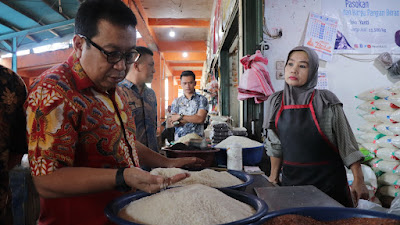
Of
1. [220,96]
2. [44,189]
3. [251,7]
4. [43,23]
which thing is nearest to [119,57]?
[44,189]

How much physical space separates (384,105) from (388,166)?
0.60m

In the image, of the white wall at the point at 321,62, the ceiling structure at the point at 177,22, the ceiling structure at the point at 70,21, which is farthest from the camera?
the ceiling structure at the point at 177,22

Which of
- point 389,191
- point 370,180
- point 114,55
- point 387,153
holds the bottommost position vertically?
point 389,191

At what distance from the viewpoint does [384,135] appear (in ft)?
9.36

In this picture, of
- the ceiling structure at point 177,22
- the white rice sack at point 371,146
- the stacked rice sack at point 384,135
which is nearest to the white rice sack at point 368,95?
the stacked rice sack at point 384,135

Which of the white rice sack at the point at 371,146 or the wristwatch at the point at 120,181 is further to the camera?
the white rice sack at the point at 371,146

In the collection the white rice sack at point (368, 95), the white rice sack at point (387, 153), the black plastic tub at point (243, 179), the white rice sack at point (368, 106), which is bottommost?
the white rice sack at point (387, 153)

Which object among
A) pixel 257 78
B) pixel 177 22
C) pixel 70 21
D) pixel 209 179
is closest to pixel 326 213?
pixel 209 179

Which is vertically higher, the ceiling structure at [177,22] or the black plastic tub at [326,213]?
the ceiling structure at [177,22]

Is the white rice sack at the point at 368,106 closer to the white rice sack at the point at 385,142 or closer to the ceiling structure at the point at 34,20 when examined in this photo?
the white rice sack at the point at 385,142

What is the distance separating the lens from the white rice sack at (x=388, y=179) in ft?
8.67

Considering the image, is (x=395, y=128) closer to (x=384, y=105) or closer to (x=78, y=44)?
(x=384, y=105)

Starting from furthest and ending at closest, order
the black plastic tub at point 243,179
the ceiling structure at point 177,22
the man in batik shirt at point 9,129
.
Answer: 1. the ceiling structure at point 177,22
2. the black plastic tub at point 243,179
3. the man in batik shirt at point 9,129

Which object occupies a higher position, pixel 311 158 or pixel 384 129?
pixel 384 129
